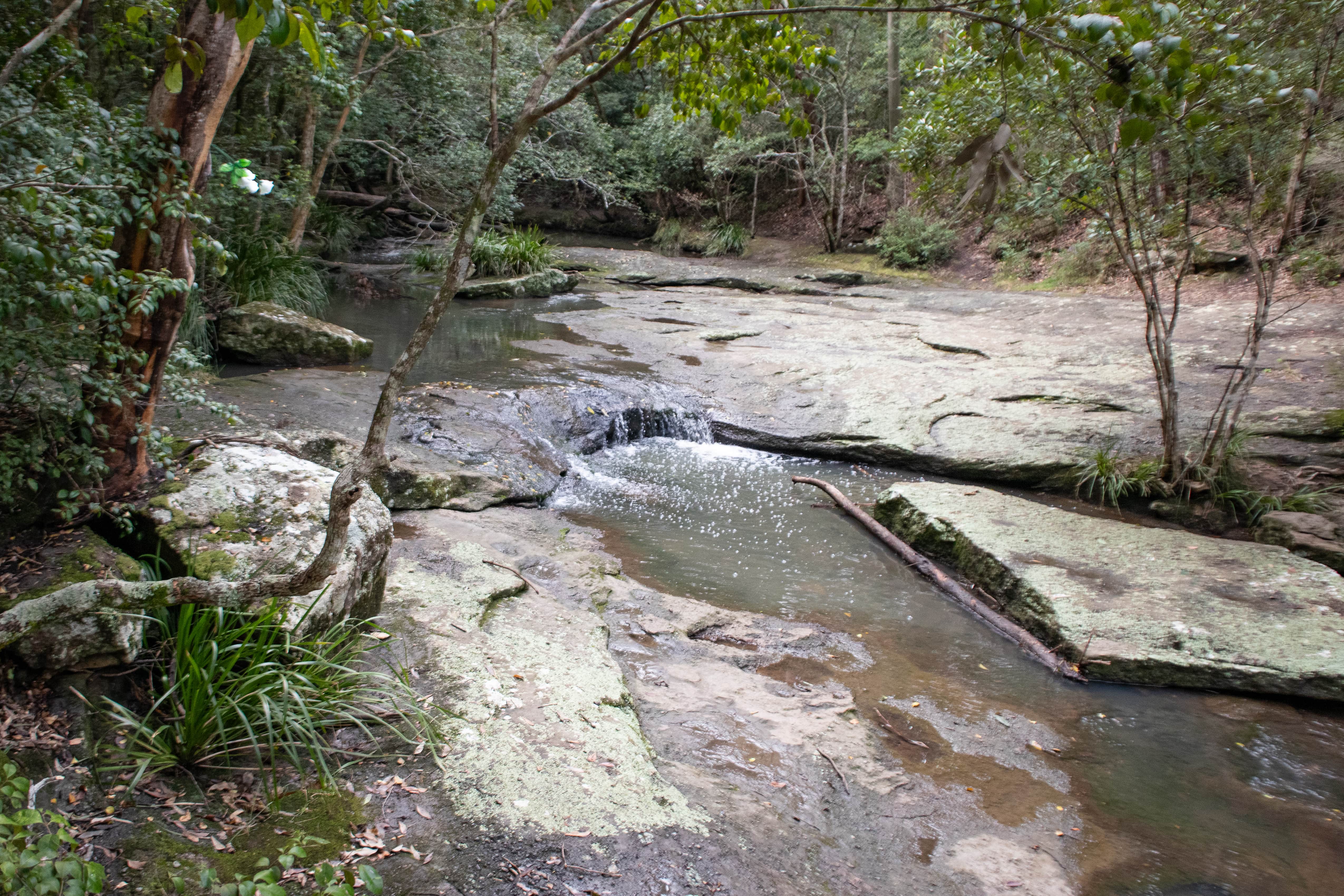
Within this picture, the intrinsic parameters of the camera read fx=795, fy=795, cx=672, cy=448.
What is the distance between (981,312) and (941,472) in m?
6.48

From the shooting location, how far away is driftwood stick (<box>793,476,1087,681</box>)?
4004 millimetres

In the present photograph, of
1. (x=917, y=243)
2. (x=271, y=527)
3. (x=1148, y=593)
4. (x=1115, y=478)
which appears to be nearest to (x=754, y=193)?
(x=917, y=243)

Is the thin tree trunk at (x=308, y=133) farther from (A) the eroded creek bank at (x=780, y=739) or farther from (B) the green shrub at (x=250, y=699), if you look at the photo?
(B) the green shrub at (x=250, y=699)

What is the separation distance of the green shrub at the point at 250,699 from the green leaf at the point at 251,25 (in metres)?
1.72

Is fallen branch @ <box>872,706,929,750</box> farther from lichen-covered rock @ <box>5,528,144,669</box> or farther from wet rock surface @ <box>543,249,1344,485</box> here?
wet rock surface @ <box>543,249,1344,485</box>

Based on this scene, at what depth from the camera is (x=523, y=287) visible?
13758mm

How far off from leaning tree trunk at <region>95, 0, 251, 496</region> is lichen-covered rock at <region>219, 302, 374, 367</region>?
5203mm

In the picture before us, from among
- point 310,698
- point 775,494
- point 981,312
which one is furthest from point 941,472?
point 981,312

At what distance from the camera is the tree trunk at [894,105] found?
17.7 metres

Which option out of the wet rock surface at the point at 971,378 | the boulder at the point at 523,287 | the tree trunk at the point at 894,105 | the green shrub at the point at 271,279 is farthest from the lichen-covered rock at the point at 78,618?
the tree trunk at the point at 894,105

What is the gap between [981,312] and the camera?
12.2 m

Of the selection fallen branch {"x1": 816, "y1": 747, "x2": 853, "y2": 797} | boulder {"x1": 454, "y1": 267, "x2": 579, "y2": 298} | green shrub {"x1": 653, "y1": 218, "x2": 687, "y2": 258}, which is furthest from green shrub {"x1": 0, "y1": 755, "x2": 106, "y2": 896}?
green shrub {"x1": 653, "y1": 218, "x2": 687, "y2": 258}

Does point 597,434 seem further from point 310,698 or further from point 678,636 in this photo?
point 310,698

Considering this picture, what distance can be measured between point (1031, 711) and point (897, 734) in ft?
2.50
